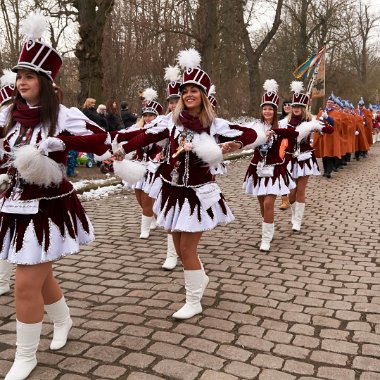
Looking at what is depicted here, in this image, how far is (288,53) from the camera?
37469 mm

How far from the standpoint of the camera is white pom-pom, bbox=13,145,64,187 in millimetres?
3064

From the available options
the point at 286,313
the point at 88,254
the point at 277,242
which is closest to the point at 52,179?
the point at 286,313

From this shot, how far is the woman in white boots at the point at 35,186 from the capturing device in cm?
319

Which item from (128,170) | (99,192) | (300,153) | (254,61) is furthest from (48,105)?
(254,61)

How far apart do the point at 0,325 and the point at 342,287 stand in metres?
Answer: 3.11

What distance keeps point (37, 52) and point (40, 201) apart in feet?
3.15

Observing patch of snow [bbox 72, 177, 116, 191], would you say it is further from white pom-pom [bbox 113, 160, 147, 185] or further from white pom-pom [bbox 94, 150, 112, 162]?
white pom-pom [bbox 94, 150, 112, 162]

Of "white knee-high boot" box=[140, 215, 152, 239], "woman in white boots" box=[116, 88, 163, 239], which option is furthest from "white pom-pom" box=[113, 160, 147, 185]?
"white knee-high boot" box=[140, 215, 152, 239]

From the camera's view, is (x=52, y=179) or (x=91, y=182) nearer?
(x=52, y=179)

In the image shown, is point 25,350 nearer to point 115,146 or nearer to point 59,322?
point 59,322

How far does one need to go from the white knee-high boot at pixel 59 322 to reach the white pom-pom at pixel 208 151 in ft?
4.92

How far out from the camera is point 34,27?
339 cm

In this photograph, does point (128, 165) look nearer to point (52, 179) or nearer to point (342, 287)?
point (52, 179)

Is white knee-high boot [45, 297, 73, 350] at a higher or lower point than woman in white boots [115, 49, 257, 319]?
lower
